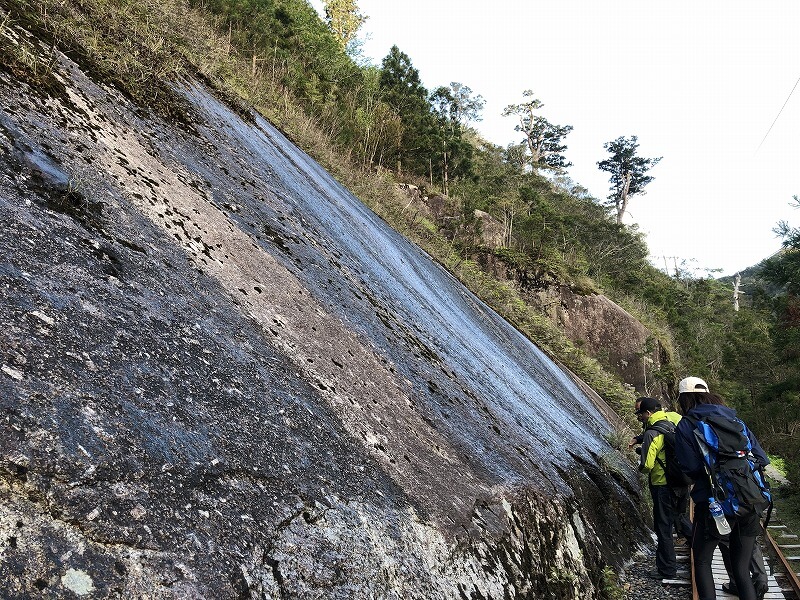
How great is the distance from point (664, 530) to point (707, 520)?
1.15m

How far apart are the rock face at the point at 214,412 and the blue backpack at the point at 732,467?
0.99m

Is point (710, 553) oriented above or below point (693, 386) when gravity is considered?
below

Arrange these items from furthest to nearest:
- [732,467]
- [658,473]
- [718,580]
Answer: [658,473]
[718,580]
[732,467]

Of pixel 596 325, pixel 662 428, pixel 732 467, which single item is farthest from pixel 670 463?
pixel 596 325

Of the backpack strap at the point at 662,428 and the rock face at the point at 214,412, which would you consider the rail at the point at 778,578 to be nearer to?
the backpack strap at the point at 662,428

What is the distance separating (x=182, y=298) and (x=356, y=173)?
1105 centimetres

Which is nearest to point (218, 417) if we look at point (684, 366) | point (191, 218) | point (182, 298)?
point (182, 298)

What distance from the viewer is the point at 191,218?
293cm

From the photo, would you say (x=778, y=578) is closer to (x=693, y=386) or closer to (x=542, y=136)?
(x=693, y=386)

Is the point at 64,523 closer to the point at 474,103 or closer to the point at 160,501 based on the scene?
the point at 160,501

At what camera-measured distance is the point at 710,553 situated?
12.9 ft

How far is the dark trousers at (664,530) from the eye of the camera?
4641 mm

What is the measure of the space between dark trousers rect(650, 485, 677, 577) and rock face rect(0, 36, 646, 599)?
29.5 inches

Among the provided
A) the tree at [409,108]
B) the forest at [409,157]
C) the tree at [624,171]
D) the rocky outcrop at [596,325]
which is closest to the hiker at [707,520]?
the forest at [409,157]
